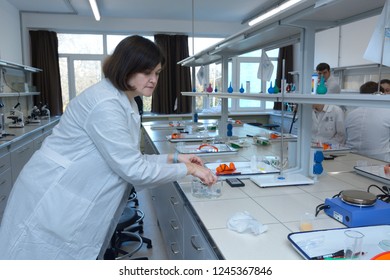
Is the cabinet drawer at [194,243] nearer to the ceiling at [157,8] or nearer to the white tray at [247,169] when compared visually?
the white tray at [247,169]

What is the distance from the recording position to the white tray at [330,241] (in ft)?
3.34

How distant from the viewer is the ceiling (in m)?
5.34

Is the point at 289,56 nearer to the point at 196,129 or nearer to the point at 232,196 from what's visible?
the point at 196,129

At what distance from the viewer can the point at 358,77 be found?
5199 mm

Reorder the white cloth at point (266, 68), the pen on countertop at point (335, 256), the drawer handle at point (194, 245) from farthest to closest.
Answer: the white cloth at point (266, 68) → the drawer handle at point (194, 245) → the pen on countertop at point (335, 256)

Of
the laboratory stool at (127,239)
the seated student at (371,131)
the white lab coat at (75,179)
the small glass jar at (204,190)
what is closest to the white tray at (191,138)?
the laboratory stool at (127,239)

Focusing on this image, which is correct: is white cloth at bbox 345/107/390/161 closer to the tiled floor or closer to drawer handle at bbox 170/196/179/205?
drawer handle at bbox 170/196/179/205

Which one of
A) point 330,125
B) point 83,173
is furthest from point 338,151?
point 83,173

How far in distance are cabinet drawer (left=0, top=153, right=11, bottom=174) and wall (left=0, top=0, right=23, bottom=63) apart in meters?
2.45

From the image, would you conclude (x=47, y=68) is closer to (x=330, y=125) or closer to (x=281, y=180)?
(x=330, y=125)

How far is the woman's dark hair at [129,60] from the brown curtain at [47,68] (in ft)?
18.1

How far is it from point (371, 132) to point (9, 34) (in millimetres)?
5531

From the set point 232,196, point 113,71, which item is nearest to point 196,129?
point 232,196
